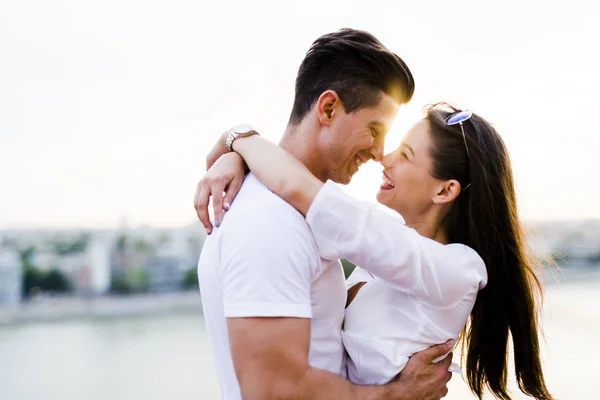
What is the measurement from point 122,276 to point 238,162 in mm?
19716

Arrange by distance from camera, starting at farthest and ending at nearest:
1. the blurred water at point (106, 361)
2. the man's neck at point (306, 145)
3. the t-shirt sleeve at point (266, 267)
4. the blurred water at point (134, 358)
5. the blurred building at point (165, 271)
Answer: the blurred building at point (165, 271) → the blurred water at point (106, 361) → the blurred water at point (134, 358) → the man's neck at point (306, 145) → the t-shirt sleeve at point (266, 267)

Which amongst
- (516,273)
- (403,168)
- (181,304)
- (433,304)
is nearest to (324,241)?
(433,304)

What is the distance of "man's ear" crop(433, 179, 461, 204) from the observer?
1.39 m

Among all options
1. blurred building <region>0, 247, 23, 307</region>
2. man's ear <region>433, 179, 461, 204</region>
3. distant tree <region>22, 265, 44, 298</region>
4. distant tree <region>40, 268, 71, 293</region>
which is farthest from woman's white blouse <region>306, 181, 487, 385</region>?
blurred building <region>0, 247, 23, 307</region>

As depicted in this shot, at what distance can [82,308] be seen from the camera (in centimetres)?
2061

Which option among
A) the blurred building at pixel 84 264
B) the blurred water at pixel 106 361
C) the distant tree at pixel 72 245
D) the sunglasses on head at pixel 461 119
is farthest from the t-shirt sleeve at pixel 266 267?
the distant tree at pixel 72 245

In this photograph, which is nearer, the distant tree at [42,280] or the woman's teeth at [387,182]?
the woman's teeth at [387,182]

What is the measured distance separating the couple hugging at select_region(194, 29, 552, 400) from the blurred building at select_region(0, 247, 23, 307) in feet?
67.7

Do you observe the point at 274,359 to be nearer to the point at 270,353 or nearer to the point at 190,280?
the point at 270,353

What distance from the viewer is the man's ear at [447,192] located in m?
1.39

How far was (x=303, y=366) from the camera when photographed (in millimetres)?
1033

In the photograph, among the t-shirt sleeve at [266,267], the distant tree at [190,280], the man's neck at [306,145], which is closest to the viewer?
the t-shirt sleeve at [266,267]

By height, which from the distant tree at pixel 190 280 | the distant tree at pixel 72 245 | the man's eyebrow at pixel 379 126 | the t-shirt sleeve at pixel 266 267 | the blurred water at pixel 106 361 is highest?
the man's eyebrow at pixel 379 126

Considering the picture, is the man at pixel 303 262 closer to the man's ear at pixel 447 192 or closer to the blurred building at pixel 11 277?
the man's ear at pixel 447 192
